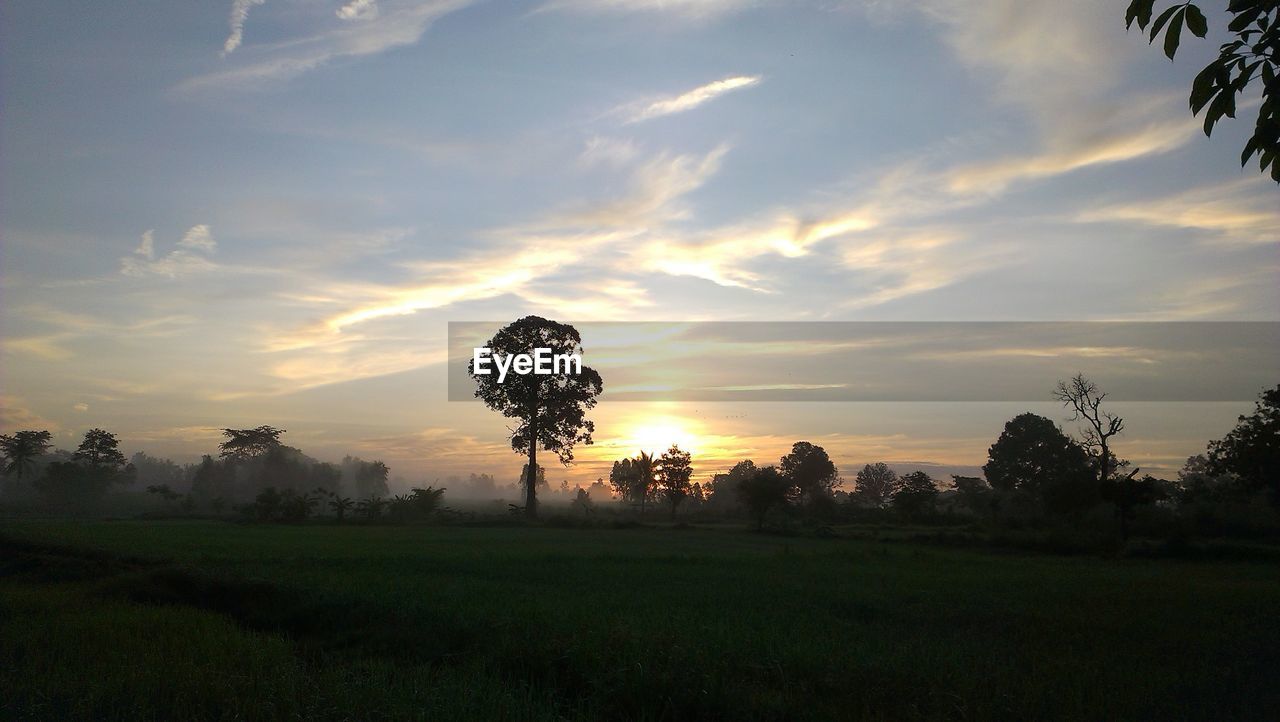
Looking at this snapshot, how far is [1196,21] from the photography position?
3699 mm

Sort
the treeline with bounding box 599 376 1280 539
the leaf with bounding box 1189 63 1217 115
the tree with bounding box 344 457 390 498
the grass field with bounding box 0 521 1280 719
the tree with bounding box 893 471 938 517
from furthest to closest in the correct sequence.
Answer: the tree with bounding box 344 457 390 498 < the tree with bounding box 893 471 938 517 < the treeline with bounding box 599 376 1280 539 < the grass field with bounding box 0 521 1280 719 < the leaf with bounding box 1189 63 1217 115

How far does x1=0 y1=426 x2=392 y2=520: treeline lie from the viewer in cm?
4581

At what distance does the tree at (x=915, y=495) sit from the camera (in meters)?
49.8

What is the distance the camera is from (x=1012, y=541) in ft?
93.4

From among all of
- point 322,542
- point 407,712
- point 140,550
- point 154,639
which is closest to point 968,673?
point 407,712

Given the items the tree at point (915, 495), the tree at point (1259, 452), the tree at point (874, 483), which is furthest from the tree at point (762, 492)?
the tree at point (874, 483)

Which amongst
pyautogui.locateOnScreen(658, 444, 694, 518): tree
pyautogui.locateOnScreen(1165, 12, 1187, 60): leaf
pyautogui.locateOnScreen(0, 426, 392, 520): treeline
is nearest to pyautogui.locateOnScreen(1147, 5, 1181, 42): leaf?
pyautogui.locateOnScreen(1165, 12, 1187, 60): leaf

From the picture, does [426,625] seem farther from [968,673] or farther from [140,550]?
[140,550]

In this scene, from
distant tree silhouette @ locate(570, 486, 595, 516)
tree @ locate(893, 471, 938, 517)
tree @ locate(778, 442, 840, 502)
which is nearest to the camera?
tree @ locate(893, 471, 938, 517)

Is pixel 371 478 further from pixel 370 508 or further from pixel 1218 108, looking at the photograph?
pixel 1218 108

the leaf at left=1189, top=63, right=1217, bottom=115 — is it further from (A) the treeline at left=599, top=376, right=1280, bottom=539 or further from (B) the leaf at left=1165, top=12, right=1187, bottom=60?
(A) the treeline at left=599, top=376, right=1280, bottom=539

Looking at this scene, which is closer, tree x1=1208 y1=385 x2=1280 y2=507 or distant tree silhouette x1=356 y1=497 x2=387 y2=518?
tree x1=1208 y1=385 x2=1280 y2=507

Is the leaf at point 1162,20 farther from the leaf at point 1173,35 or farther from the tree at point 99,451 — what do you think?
the tree at point 99,451

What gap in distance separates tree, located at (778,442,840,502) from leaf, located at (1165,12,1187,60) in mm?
85294
